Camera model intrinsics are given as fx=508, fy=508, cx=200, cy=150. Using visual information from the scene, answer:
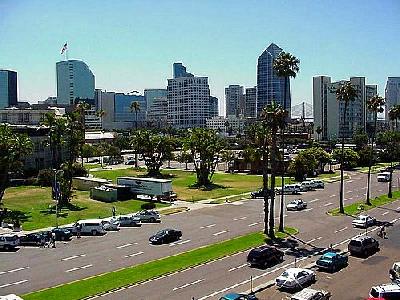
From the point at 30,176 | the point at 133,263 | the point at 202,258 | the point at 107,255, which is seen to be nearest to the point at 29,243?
the point at 107,255

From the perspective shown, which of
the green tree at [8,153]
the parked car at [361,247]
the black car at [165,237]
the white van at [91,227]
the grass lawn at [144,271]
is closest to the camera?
the grass lawn at [144,271]

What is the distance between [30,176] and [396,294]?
70.3 meters

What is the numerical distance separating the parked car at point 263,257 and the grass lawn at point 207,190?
3284cm

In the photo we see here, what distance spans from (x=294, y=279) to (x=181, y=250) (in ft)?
40.9

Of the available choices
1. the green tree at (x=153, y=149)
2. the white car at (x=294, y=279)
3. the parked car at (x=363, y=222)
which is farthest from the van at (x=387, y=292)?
the green tree at (x=153, y=149)

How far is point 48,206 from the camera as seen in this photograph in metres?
61.6

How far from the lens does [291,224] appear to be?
5009 centimetres

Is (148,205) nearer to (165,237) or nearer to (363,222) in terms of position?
(165,237)

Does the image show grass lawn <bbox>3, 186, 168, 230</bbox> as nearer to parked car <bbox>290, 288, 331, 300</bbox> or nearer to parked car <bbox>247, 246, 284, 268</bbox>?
parked car <bbox>247, 246, 284, 268</bbox>

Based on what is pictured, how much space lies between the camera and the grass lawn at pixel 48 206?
5297 cm

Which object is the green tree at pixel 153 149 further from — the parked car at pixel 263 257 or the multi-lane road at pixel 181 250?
the parked car at pixel 263 257

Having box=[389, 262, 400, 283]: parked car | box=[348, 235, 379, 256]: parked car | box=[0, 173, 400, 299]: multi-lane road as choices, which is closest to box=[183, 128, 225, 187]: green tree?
box=[0, 173, 400, 299]: multi-lane road

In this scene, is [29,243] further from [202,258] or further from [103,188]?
[103,188]

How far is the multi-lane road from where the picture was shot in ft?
101
